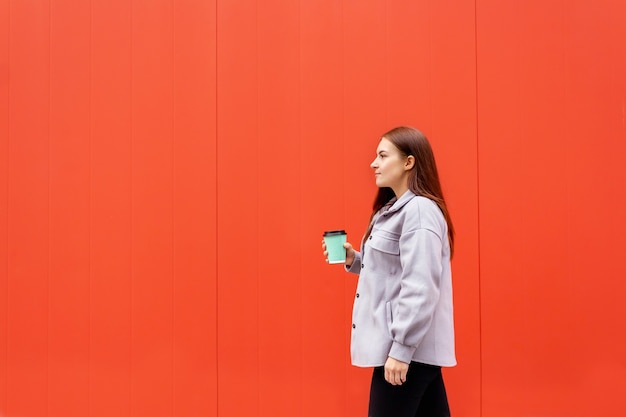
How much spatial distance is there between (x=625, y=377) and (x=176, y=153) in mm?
2272

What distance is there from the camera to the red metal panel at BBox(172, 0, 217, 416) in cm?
272

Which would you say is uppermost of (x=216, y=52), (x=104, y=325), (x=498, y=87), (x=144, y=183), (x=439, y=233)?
(x=216, y=52)

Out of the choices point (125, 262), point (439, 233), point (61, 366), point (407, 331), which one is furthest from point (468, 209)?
point (61, 366)

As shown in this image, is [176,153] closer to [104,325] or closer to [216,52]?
[216,52]

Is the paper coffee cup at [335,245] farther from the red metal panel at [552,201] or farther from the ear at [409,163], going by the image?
the red metal panel at [552,201]

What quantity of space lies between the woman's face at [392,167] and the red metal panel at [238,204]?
91 cm

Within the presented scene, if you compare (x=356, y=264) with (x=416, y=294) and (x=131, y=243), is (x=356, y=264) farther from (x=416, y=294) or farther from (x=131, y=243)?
(x=131, y=243)

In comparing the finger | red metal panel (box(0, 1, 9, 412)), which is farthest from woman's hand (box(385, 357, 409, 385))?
red metal panel (box(0, 1, 9, 412))

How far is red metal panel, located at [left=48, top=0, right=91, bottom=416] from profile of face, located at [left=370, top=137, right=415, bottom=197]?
1.61m

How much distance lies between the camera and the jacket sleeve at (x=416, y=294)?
1.64 m

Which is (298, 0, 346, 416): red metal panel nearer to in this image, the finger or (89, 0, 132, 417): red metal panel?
(89, 0, 132, 417): red metal panel

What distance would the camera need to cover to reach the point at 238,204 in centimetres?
271

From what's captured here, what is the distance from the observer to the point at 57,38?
2.83 metres

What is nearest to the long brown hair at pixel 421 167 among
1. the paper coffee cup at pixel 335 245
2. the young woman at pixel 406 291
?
the young woman at pixel 406 291
